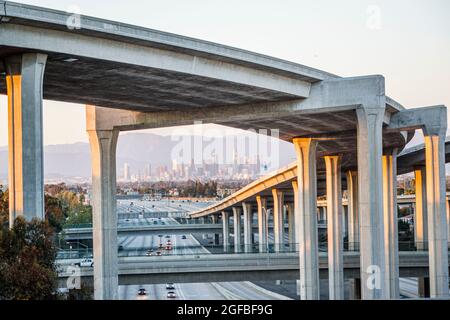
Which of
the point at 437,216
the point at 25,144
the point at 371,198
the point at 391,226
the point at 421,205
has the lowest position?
the point at 391,226

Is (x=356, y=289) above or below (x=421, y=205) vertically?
below

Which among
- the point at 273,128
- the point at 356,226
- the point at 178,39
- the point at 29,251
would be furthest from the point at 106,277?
the point at 356,226

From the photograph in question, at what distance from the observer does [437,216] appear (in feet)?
163

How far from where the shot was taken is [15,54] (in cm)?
2752

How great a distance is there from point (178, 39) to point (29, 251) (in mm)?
12979

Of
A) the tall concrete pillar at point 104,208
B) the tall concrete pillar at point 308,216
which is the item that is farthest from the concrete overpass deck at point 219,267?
the tall concrete pillar at point 104,208

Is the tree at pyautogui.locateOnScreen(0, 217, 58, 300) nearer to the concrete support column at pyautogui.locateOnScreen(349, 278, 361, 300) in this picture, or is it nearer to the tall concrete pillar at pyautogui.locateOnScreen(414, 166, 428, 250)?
the concrete support column at pyautogui.locateOnScreen(349, 278, 361, 300)

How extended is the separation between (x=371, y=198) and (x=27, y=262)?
22.2 m

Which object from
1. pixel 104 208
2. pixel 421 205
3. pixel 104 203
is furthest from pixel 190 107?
pixel 421 205

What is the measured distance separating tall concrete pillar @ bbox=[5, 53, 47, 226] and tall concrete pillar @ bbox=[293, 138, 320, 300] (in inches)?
1285

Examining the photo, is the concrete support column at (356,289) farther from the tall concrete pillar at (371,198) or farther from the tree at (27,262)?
the tree at (27,262)

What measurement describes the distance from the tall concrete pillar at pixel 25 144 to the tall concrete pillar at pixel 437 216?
2806 cm

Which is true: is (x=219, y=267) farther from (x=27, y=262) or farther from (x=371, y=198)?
(x=27, y=262)

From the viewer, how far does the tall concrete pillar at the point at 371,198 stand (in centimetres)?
4059
